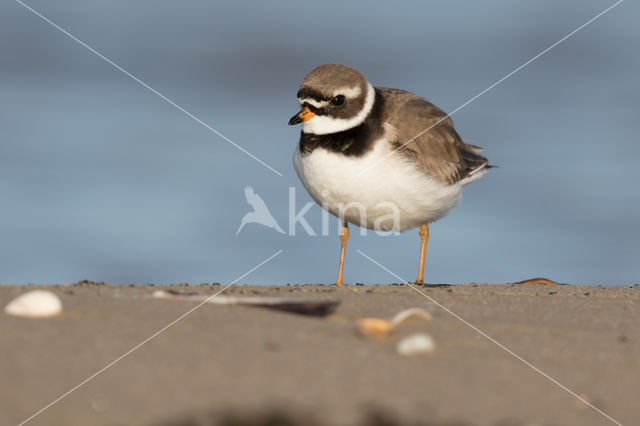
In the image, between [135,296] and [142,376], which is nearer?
[142,376]

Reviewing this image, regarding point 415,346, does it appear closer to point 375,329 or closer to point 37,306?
point 375,329

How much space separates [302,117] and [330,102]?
0.26 m

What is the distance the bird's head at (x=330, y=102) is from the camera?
614cm

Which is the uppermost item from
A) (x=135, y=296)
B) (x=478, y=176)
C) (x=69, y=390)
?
(x=478, y=176)

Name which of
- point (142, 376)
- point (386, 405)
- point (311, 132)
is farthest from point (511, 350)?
point (311, 132)

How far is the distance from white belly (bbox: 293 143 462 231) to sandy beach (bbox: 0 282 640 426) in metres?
1.89

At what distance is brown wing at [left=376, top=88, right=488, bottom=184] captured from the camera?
6.36 meters

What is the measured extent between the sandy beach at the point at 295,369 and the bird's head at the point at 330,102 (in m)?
2.27

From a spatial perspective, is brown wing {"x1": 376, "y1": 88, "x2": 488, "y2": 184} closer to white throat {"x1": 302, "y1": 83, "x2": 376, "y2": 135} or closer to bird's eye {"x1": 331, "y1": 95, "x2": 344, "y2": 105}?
white throat {"x1": 302, "y1": 83, "x2": 376, "y2": 135}

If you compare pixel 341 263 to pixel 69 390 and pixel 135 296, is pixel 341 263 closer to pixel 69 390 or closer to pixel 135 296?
pixel 135 296

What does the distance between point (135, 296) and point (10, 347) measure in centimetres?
139

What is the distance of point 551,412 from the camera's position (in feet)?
9.05

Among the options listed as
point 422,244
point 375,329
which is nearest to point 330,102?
point 422,244

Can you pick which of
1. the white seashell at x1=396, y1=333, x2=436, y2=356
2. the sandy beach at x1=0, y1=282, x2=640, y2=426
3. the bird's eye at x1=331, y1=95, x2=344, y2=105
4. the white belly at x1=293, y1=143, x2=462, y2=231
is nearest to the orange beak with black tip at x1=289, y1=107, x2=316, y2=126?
the bird's eye at x1=331, y1=95, x2=344, y2=105
